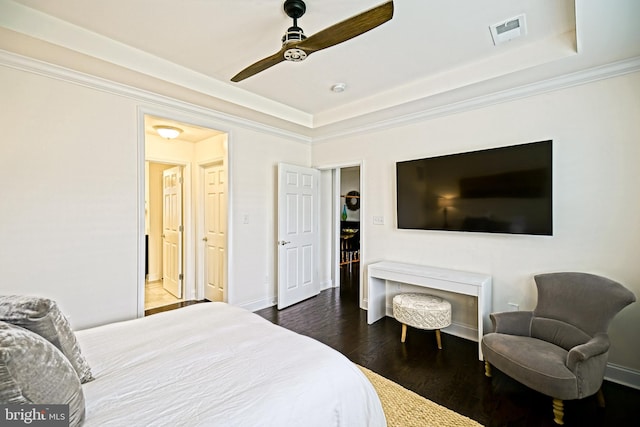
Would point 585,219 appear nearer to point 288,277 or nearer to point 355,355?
point 355,355

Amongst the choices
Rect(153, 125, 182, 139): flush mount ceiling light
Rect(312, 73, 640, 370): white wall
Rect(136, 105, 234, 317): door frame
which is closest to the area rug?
Rect(312, 73, 640, 370): white wall

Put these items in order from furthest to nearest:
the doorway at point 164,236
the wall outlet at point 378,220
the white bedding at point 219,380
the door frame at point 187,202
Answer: the doorway at point 164,236 → the wall outlet at point 378,220 → the door frame at point 187,202 → the white bedding at point 219,380

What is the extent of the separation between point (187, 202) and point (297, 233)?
177 centimetres

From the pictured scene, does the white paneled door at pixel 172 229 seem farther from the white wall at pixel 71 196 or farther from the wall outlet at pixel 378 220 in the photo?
the wall outlet at pixel 378 220

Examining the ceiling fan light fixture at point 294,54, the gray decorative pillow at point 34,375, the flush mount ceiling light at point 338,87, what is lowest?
the gray decorative pillow at point 34,375

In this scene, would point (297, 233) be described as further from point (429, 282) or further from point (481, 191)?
point (481, 191)

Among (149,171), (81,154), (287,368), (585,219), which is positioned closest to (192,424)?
(287,368)

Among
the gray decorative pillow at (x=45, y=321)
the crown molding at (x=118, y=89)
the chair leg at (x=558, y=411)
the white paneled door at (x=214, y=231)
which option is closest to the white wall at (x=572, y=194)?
the chair leg at (x=558, y=411)

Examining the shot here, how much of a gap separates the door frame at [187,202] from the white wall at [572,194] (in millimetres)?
2429

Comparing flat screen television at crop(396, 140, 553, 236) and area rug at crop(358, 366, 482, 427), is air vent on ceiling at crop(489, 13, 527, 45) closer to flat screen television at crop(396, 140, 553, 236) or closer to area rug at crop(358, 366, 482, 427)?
flat screen television at crop(396, 140, 553, 236)

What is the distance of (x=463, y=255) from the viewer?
3076mm

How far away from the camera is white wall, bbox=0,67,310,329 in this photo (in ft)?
7.34

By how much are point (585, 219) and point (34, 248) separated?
459 centimetres

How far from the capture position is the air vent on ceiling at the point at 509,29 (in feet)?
6.82
